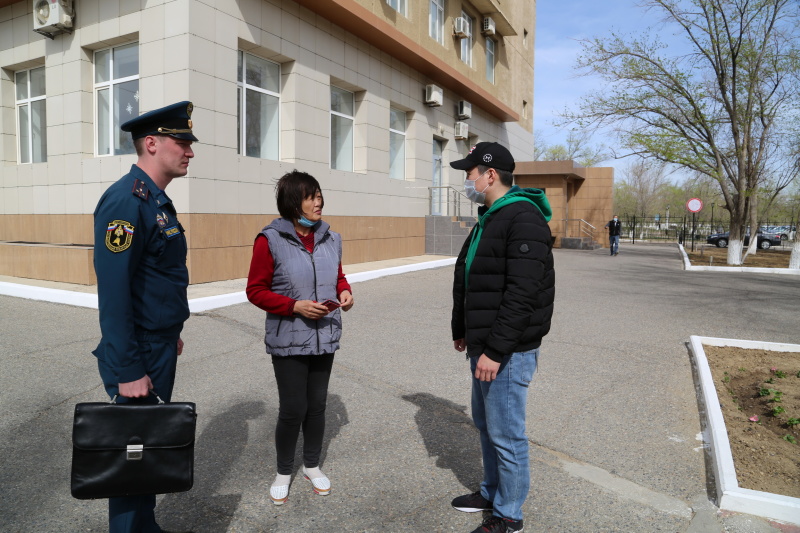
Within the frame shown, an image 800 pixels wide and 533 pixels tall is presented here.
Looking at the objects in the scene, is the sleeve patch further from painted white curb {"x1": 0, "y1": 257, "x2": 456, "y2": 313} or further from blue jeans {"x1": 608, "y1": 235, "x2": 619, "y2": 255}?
blue jeans {"x1": 608, "y1": 235, "x2": 619, "y2": 255}

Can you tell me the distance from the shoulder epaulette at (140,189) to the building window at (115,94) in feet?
33.1

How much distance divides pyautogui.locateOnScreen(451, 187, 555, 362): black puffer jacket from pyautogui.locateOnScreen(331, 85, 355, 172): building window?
12.4 meters

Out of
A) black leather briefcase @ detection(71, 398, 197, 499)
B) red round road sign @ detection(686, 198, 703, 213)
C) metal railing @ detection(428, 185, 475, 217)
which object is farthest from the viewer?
red round road sign @ detection(686, 198, 703, 213)

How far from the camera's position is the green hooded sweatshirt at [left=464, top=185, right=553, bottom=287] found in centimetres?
276

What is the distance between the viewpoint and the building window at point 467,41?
21.0 m

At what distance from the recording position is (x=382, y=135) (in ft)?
52.2

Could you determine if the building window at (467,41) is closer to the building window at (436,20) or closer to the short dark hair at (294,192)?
the building window at (436,20)

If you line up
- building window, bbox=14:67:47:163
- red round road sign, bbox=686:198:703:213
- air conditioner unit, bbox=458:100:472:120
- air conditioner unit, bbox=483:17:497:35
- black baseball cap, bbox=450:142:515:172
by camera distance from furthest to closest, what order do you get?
1. red round road sign, bbox=686:198:703:213
2. air conditioner unit, bbox=483:17:497:35
3. air conditioner unit, bbox=458:100:472:120
4. building window, bbox=14:67:47:163
5. black baseball cap, bbox=450:142:515:172

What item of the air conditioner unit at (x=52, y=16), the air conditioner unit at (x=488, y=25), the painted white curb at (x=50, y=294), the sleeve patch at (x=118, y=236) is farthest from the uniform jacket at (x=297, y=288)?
the air conditioner unit at (x=488, y=25)

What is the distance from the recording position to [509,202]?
2.74 metres

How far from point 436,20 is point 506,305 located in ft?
60.8

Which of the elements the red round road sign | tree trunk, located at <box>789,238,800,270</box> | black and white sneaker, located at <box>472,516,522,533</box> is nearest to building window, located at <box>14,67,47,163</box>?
black and white sneaker, located at <box>472,516,522,533</box>

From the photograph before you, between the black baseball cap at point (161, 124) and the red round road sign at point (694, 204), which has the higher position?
the red round road sign at point (694, 204)

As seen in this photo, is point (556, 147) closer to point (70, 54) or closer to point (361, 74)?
point (361, 74)
